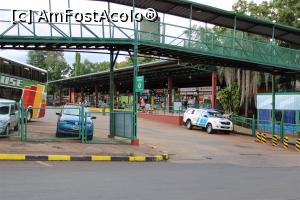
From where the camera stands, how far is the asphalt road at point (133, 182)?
377 inches

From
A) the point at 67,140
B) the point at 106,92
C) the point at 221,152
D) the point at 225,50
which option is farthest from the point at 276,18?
the point at 106,92

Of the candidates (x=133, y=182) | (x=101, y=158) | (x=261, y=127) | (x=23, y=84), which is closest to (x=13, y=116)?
(x=101, y=158)

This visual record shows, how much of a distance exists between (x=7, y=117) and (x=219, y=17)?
50.8ft

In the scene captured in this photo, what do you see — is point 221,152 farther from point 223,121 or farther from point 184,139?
point 223,121

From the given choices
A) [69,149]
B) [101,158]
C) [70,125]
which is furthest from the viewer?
[70,125]

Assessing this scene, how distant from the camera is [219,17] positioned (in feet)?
96.6

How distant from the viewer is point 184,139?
1129 inches

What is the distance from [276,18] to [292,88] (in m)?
6.67

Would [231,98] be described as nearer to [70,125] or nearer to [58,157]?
[70,125]

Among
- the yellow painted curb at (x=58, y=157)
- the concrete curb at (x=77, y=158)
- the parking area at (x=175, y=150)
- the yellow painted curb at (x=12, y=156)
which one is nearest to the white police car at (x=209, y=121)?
the parking area at (x=175, y=150)

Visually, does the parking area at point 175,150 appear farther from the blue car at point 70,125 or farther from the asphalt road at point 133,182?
the asphalt road at point 133,182

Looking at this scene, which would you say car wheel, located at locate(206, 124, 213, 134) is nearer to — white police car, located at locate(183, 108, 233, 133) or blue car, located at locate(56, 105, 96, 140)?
white police car, located at locate(183, 108, 233, 133)

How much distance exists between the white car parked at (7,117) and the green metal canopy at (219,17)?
26.0 feet

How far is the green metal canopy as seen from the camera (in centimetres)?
2627
